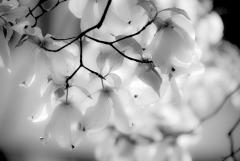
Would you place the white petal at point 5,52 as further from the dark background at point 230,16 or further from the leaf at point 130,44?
the dark background at point 230,16

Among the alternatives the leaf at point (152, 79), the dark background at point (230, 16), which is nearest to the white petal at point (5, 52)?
the leaf at point (152, 79)

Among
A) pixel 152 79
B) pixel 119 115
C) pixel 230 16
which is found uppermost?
pixel 152 79

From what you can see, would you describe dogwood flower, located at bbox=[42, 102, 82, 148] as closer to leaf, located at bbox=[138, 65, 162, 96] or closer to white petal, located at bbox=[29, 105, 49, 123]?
white petal, located at bbox=[29, 105, 49, 123]

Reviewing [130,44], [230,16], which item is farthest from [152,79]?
[230,16]

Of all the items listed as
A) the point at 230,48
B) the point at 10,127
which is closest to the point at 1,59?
the point at 230,48

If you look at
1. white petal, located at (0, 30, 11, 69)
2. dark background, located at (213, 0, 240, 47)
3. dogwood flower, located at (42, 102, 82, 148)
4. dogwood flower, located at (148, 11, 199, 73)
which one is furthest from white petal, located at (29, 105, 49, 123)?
dark background, located at (213, 0, 240, 47)

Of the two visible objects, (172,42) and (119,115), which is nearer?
(172,42)

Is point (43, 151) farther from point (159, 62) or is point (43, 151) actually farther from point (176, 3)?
point (159, 62)

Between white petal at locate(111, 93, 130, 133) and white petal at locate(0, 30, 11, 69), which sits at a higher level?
white petal at locate(0, 30, 11, 69)

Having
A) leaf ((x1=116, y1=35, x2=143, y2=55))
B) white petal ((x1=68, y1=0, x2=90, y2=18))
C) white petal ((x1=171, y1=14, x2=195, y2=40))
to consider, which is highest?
white petal ((x1=68, y1=0, x2=90, y2=18))

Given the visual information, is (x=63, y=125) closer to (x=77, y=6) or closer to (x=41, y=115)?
(x=41, y=115)
